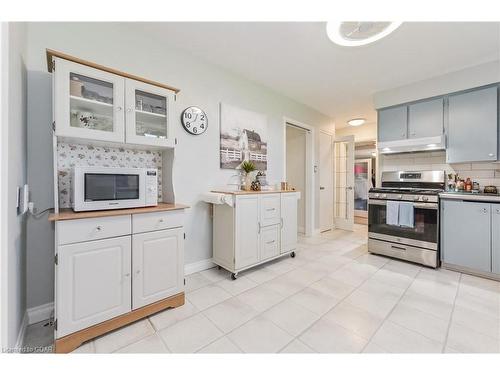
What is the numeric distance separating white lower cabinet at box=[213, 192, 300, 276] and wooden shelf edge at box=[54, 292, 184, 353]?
730 millimetres

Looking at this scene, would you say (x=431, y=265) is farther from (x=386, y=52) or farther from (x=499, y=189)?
(x=386, y=52)

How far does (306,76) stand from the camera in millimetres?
3035

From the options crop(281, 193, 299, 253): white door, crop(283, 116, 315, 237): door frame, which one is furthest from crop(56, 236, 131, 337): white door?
crop(283, 116, 315, 237): door frame

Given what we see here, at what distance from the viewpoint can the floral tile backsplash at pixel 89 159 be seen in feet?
5.73

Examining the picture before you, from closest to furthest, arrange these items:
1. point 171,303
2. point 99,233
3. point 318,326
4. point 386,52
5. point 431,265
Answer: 1. point 99,233
2. point 318,326
3. point 171,303
4. point 386,52
5. point 431,265

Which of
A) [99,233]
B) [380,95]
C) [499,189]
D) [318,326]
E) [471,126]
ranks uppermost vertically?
[380,95]

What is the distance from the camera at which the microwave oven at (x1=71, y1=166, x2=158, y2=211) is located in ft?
4.98

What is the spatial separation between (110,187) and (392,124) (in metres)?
3.89

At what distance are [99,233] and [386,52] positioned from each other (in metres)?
3.32

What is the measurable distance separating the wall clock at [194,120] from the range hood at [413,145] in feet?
9.20

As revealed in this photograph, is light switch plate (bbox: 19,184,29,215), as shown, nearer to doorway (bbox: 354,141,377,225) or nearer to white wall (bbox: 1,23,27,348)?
white wall (bbox: 1,23,27,348)

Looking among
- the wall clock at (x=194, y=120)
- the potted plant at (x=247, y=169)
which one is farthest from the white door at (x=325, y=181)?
the wall clock at (x=194, y=120)
